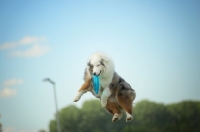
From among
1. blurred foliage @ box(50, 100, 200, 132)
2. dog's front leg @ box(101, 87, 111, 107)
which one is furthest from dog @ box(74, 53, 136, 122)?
blurred foliage @ box(50, 100, 200, 132)

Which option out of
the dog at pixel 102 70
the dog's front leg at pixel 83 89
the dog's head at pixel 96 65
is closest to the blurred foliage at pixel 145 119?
the dog's front leg at pixel 83 89

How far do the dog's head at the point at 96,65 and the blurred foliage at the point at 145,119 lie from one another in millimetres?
33507

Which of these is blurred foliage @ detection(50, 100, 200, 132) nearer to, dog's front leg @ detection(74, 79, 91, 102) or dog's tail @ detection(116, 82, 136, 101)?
dog's front leg @ detection(74, 79, 91, 102)

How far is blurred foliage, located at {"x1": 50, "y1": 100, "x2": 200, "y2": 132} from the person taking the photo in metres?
41.8

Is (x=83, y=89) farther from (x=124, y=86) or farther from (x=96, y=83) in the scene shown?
(x=124, y=86)

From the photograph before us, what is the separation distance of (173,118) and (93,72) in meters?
38.8

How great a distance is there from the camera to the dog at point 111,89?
5802 millimetres

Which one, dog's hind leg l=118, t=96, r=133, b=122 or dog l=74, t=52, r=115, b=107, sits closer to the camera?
dog l=74, t=52, r=115, b=107

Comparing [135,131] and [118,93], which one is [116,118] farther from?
[135,131]

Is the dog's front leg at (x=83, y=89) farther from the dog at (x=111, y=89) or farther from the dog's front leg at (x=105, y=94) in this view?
the dog's front leg at (x=105, y=94)

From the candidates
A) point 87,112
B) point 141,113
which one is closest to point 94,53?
point 87,112

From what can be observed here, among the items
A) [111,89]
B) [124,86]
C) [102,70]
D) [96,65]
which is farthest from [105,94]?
[96,65]

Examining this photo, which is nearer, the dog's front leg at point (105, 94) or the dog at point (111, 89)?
the dog at point (111, 89)

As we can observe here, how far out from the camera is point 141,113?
42.0 m
